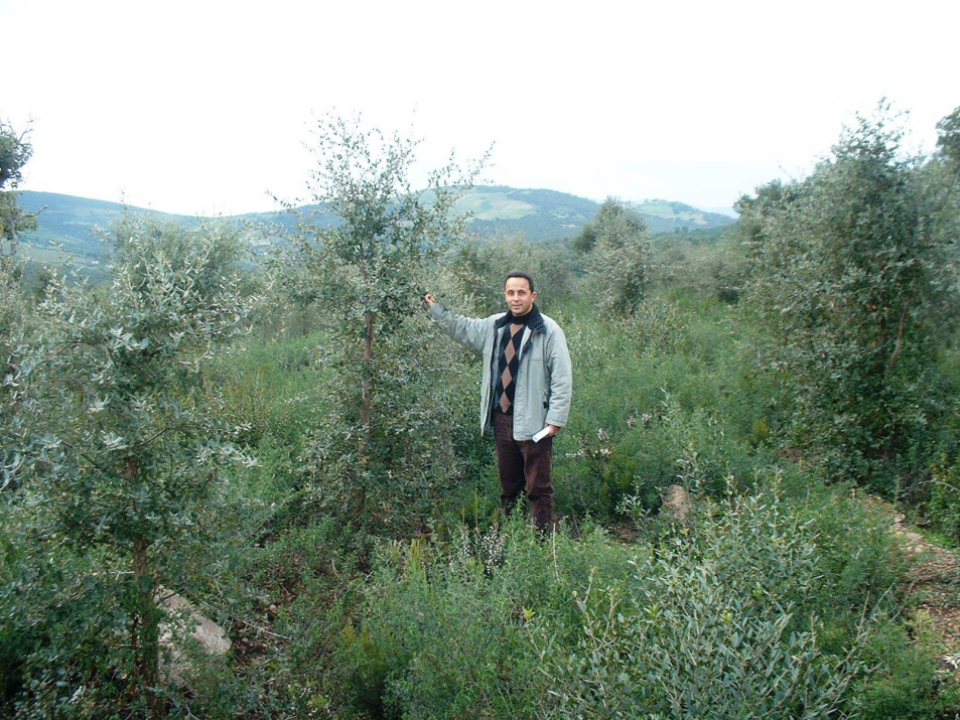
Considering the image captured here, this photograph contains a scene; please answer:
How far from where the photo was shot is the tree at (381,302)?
5.45m

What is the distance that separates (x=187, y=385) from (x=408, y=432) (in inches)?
88.7

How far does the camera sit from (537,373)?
539cm

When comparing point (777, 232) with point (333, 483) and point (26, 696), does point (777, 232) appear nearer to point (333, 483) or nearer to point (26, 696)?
point (333, 483)

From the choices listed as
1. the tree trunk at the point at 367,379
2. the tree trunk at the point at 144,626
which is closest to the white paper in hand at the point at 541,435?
the tree trunk at the point at 367,379

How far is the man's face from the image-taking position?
5.40 m

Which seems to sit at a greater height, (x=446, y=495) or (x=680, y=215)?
(x=680, y=215)

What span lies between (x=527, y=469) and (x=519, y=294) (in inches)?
54.8

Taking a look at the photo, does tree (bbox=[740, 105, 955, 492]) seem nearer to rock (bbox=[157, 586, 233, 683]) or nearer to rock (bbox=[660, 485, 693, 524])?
rock (bbox=[660, 485, 693, 524])

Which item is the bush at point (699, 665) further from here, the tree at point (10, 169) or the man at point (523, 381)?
the tree at point (10, 169)

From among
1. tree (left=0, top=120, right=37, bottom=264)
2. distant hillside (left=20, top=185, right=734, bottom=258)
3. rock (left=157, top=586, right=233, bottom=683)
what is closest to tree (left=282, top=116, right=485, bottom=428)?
rock (left=157, top=586, right=233, bottom=683)

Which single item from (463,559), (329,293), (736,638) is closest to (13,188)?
(329,293)

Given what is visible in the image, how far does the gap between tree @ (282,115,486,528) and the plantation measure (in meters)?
0.02

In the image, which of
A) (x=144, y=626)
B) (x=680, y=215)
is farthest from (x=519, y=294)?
(x=680, y=215)

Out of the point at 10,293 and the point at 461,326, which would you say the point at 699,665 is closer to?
the point at 461,326
